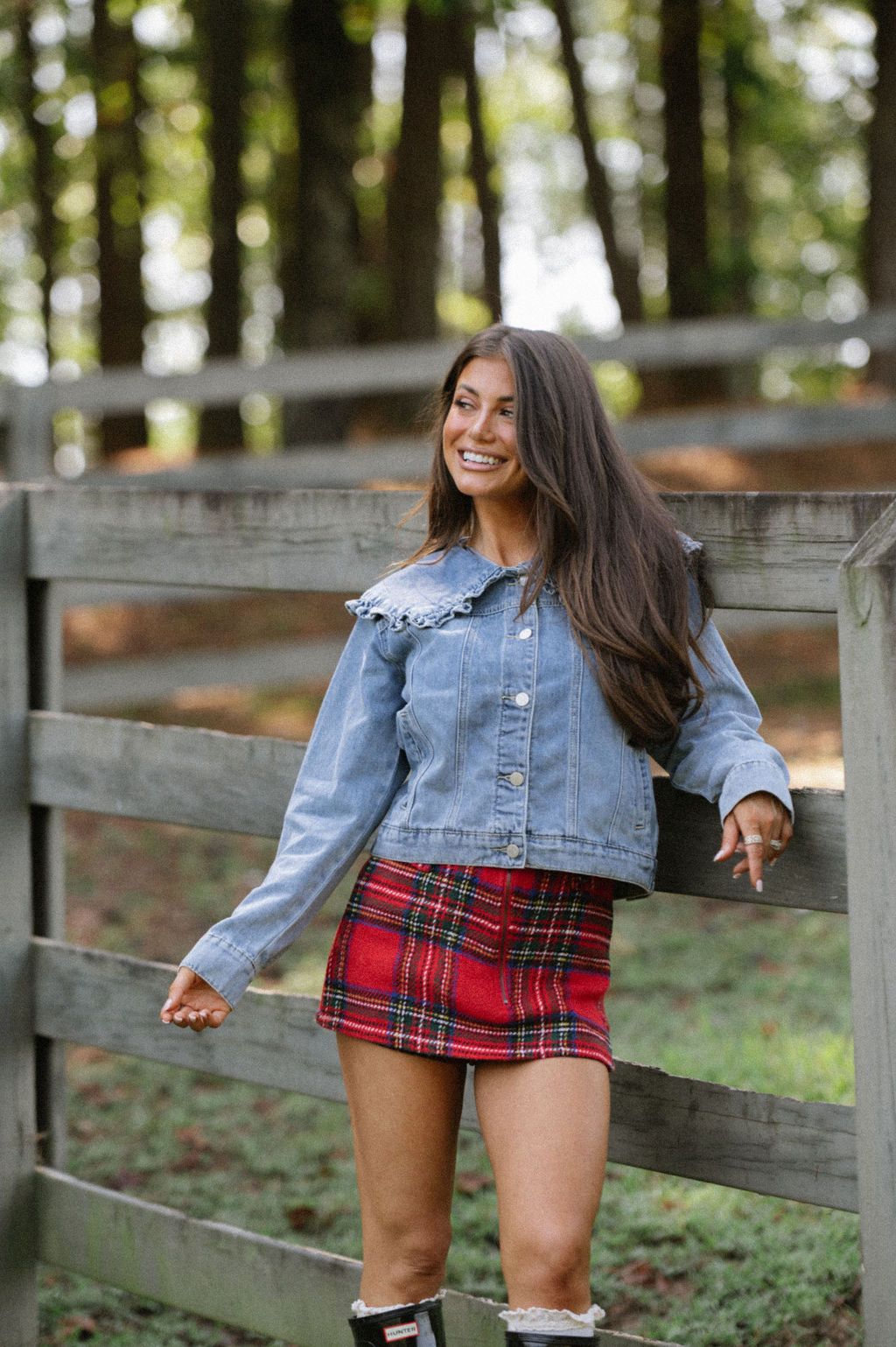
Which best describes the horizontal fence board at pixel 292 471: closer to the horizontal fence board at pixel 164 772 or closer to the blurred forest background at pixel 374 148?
the blurred forest background at pixel 374 148

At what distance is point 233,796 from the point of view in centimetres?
309

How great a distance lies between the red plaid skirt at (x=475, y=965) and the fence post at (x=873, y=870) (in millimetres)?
408

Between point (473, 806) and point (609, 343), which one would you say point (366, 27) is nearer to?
point (609, 343)

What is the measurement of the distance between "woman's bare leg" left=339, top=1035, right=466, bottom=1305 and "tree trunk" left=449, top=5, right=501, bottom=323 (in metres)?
14.4

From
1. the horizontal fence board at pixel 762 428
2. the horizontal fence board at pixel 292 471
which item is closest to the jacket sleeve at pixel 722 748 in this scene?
the horizontal fence board at pixel 292 471

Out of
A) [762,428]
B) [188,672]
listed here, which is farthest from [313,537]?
[762,428]

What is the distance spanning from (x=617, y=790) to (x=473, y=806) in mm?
233

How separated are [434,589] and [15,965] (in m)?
1.55

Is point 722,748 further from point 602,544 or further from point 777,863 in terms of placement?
point 602,544

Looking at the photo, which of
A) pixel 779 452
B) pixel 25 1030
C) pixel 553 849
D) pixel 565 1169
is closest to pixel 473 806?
pixel 553 849

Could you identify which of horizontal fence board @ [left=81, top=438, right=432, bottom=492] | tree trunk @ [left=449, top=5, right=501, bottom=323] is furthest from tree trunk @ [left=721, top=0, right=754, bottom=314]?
horizontal fence board @ [left=81, top=438, right=432, bottom=492]

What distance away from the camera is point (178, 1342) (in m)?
3.45

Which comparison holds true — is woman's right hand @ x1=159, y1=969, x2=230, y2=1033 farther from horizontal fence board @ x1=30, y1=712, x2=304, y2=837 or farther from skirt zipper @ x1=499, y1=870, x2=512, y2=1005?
horizontal fence board @ x1=30, y1=712, x2=304, y2=837

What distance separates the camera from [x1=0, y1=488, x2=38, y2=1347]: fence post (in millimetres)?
3355
